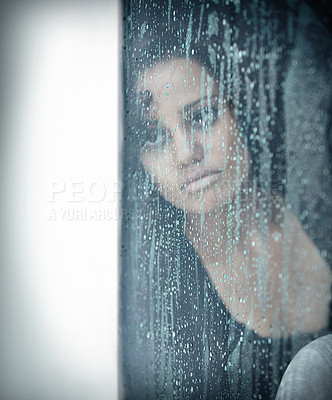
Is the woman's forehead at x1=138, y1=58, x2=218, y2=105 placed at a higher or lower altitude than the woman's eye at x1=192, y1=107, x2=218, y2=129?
higher

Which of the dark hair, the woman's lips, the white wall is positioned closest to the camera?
the dark hair

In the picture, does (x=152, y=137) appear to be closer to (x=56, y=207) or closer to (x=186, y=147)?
(x=186, y=147)

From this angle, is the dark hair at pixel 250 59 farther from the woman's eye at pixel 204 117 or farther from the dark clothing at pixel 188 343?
the dark clothing at pixel 188 343

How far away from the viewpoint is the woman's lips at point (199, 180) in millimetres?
528

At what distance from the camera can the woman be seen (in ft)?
1.38

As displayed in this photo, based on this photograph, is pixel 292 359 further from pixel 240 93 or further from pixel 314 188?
pixel 240 93

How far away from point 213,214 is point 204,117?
132 millimetres

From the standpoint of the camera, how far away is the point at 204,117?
542 mm

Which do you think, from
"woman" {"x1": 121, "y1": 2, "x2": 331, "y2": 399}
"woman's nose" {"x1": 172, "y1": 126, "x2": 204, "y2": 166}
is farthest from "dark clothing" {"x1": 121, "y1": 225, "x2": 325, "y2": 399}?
"woman's nose" {"x1": 172, "y1": 126, "x2": 204, "y2": 166}

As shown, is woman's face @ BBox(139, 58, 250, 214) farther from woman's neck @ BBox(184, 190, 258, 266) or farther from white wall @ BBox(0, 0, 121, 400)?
white wall @ BBox(0, 0, 121, 400)

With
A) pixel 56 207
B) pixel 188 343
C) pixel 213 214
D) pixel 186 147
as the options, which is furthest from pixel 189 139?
pixel 56 207

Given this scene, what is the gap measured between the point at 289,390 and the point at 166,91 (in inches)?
18.3

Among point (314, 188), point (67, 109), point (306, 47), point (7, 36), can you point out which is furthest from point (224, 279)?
point (7, 36)

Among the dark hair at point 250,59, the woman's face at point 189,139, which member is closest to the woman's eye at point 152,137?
the woman's face at point 189,139
